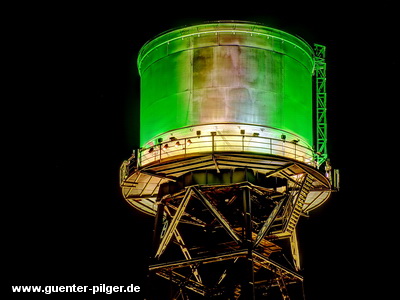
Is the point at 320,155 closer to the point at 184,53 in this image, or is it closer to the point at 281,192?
the point at 281,192

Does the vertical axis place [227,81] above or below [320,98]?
below

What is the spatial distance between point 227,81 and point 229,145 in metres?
2.13

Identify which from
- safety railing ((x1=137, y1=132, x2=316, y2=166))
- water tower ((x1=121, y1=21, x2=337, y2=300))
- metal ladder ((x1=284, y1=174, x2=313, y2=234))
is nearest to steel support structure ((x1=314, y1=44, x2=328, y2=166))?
water tower ((x1=121, y1=21, x2=337, y2=300))

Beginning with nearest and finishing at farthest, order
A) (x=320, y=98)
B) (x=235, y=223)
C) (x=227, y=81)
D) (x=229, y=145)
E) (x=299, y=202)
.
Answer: (x=229, y=145) < (x=227, y=81) < (x=299, y=202) < (x=235, y=223) < (x=320, y=98)

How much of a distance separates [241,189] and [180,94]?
142 inches

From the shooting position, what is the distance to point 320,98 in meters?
33.5

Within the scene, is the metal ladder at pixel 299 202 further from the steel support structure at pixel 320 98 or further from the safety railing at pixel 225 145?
the steel support structure at pixel 320 98

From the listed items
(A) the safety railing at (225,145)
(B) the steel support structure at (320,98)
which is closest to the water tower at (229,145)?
(A) the safety railing at (225,145)

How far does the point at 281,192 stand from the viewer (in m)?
30.7

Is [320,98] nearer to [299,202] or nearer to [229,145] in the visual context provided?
[299,202]

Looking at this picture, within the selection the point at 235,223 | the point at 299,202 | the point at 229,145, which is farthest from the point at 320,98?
the point at 229,145

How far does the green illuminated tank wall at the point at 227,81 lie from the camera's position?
95.8 ft

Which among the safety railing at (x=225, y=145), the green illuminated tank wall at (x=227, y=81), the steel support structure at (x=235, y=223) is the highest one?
the green illuminated tank wall at (x=227, y=81)

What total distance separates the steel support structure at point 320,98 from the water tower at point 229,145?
0.70 meters
